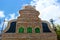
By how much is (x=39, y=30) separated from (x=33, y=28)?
930 millimetres

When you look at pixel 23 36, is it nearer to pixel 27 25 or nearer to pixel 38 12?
pixel 27 25

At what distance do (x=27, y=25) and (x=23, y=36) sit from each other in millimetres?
1748

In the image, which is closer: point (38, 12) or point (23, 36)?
point (23, 36)

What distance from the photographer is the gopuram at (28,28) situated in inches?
790

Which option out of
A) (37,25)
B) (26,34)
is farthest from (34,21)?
(26,34)

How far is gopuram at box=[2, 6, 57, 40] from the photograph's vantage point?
20.1 meters

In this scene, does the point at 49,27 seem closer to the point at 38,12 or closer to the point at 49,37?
the point at 49,37

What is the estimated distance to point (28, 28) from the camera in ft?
67.1

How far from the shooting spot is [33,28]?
20.5 metres

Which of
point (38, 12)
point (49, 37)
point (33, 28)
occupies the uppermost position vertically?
point (38, 12)

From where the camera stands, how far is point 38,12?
2134 centimetres

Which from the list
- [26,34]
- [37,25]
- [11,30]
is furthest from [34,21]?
[11,30]

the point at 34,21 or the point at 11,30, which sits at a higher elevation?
the point at 34,21

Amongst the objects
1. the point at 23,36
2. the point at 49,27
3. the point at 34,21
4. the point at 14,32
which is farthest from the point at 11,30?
the point at 49,27
